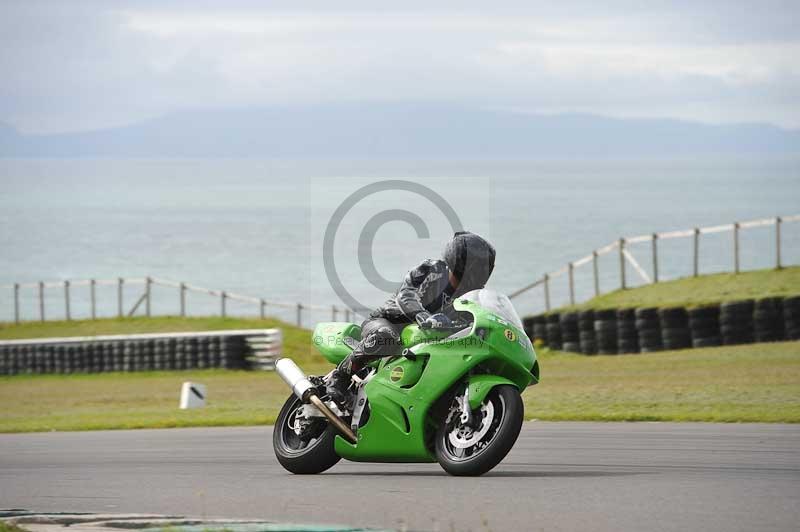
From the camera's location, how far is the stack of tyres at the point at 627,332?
27.8 meters

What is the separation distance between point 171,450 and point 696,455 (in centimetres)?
507

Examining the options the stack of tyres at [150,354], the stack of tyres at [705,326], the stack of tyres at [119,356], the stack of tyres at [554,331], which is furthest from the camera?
the stack of tyres at [119,356]

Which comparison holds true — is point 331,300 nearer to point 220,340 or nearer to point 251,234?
point 220,340

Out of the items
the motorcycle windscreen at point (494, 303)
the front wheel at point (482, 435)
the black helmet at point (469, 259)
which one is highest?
the black helmet at point (469, 259)

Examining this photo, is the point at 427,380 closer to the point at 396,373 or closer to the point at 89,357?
the point at 396,373

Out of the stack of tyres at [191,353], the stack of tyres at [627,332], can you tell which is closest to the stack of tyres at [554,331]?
the stack of tyres at [627,332]

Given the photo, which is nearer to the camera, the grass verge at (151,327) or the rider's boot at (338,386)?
the rider's boot at (338,386)

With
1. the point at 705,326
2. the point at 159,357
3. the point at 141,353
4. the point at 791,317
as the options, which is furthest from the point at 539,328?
the point at 141,353

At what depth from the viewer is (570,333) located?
2953 cm

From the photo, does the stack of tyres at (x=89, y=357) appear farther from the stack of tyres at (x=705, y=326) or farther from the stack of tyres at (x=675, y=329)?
the stack of tyres at (x=705, y=326)

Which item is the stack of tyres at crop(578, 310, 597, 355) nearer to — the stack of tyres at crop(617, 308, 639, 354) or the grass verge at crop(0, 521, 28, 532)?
the stack of tyres at crop(617, 308, 639, 354)

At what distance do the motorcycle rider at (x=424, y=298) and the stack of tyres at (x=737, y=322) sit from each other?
16867 millimetres

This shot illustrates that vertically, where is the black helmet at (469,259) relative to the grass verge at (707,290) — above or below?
above

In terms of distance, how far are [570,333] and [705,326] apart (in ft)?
12.6
